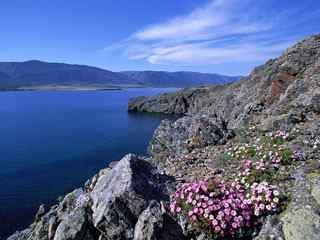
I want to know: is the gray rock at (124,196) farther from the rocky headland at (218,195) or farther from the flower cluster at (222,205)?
the flower cluster at (222,205)

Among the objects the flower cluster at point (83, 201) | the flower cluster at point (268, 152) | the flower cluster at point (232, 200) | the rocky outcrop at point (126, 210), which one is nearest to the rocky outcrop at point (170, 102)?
the flower cluster at point (268, 152)

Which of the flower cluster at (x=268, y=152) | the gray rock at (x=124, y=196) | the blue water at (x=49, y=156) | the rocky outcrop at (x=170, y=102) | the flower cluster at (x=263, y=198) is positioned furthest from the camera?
the rocky outcrop at (x=170, y=102)

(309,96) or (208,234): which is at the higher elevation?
(309,96)

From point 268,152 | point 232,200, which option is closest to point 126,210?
point 232,200

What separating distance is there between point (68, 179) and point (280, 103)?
113 ft

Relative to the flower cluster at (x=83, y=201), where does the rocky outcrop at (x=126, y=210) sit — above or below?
above

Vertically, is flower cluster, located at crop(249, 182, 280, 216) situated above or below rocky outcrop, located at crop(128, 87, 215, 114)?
above

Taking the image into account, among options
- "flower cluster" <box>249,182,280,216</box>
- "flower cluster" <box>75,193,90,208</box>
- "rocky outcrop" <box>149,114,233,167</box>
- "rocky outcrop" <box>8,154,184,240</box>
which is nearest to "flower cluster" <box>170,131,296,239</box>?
"flower cluster" <box>249,182,280,216</box>

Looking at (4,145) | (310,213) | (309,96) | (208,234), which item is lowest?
(4,145)

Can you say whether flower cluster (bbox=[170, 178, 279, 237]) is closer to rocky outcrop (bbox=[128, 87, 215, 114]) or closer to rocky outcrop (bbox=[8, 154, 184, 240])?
rocky outcrop (bbox=[8, 154, 184, 240])

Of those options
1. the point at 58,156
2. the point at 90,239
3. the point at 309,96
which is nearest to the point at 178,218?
the point at 90,239

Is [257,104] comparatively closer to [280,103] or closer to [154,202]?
[280,103]

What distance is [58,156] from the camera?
231 ft

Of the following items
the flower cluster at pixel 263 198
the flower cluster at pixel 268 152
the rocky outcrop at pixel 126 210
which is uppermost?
the flower cluster at pixel 268 152
